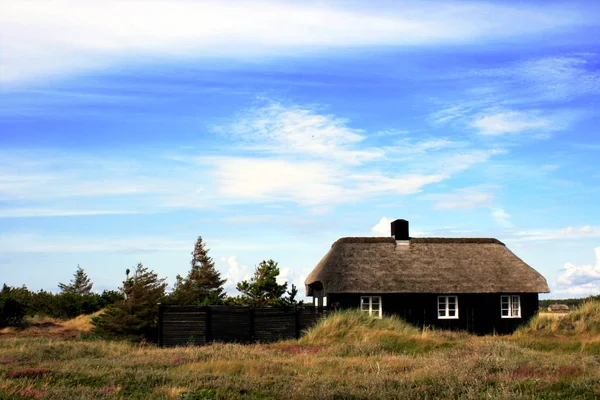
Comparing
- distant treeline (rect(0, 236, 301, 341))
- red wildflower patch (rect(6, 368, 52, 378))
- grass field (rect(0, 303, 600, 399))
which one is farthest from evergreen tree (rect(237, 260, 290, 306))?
red wildflower patch (rect(6, 368, 52, 378))

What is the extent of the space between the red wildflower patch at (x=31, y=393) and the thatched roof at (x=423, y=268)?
71.5 ft

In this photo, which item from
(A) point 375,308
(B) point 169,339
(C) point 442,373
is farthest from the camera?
(A) point 375,308

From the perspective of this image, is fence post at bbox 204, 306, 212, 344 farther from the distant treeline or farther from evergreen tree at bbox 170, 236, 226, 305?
evergreen tree at bbox 170, 236, 226, 305

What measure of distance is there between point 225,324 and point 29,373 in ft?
46.3

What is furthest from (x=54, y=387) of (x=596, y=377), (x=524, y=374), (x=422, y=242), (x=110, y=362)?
(x=422, y=242)

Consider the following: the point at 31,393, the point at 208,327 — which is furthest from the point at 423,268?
the point at 31,393

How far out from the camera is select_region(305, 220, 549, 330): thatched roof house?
114 ft

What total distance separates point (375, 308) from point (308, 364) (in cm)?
1722

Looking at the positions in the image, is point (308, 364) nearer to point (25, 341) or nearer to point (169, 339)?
point (169, 339)

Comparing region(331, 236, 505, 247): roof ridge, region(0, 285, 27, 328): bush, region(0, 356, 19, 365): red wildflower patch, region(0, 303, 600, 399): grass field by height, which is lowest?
region(0, 356, 19, 365): red wildflower patch

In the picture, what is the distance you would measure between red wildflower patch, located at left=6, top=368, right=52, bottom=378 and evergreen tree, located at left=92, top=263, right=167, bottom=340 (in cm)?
1251

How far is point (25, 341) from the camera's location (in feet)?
87.5

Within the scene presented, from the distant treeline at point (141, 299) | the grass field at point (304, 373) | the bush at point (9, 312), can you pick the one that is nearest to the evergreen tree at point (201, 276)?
the distant treeline at point (141, 299)

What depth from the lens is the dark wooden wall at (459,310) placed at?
115 ft
